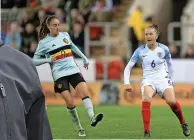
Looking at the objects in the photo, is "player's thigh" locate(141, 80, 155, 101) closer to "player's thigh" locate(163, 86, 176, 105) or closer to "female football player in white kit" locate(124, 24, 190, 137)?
"female football player in white kit" locate(124, 24, 190, 137)

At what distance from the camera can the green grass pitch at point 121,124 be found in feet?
40.5

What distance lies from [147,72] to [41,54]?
5.85 feet

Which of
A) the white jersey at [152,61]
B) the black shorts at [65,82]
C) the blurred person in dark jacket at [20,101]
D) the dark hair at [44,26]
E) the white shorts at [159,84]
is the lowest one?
the white shorts at [159,84]

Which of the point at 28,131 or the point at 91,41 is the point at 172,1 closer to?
the point at 91,41

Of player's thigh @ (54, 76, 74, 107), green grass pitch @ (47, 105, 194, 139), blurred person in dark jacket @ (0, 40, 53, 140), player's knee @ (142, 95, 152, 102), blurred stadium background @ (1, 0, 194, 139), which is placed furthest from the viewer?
blurred stadium background @ (1, 0, 194, 139)

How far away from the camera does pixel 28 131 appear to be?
2783 millimetres

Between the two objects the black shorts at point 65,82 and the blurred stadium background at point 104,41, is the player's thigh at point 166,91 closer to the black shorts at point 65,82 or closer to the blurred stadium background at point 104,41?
the black shorts at point 65,82

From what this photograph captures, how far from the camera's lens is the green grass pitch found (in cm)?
1234

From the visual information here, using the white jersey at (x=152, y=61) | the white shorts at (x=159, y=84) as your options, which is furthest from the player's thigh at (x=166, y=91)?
the white jersey at (x=152, y=61)

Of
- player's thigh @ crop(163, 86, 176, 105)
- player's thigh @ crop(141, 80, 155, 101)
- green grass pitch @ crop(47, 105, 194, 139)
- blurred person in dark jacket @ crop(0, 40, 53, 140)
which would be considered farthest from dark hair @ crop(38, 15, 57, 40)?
blurred person in dark jacket @ crop(0, 40, 53, 140)

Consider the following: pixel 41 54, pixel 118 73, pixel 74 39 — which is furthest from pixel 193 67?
pixel 41 54

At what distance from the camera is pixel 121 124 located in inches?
576

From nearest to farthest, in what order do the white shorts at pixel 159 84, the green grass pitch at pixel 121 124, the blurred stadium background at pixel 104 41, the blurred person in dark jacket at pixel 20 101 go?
the blurred person in dark jacket at pixel 20 101, the white shorts at pixel 159 84, the green grass pitch at pixel 121 124, the blurred stadium background at pixel 104 41

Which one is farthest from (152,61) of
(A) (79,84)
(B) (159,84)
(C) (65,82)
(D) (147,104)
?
(C) (65,82)
